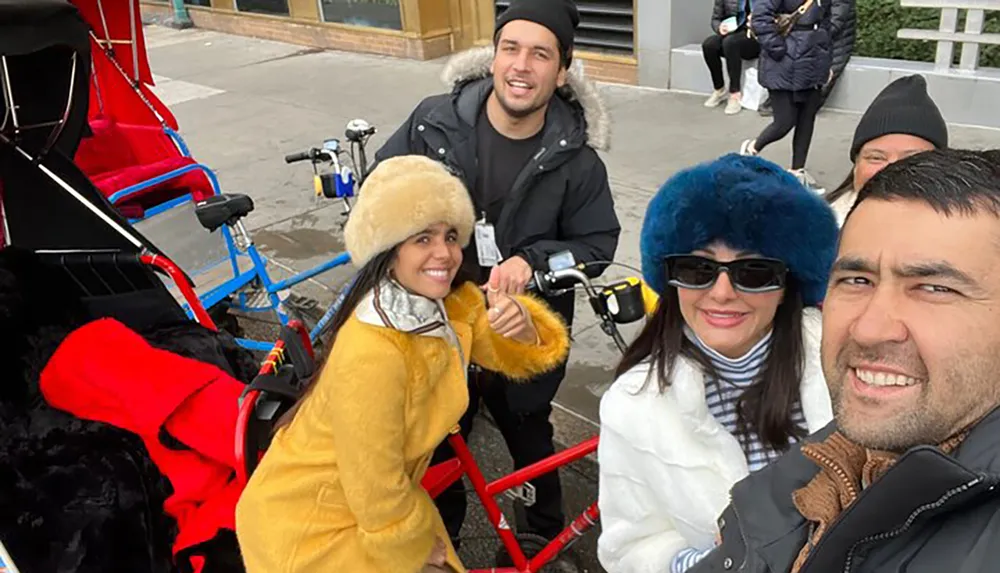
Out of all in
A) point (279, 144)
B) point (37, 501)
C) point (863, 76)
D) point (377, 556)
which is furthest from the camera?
point (279, 144)

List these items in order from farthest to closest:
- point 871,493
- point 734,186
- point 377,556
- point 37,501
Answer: point 37,501 → point 377,556 → point 734,186 → point 871,493

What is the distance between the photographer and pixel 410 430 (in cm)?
218

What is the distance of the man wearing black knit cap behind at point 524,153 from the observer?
2664 millimetres

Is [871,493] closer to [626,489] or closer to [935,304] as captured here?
[935,304]

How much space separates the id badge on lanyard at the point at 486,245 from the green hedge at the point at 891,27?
6741 millimetres

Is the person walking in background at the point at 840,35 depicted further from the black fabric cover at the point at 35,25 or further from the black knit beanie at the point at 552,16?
the black fabric cover at the point at 35,25

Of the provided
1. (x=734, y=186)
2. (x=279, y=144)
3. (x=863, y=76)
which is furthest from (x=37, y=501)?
(x=863, y=76)

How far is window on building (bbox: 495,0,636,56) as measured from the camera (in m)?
9.16

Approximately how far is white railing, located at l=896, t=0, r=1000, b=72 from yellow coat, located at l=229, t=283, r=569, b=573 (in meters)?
6.40

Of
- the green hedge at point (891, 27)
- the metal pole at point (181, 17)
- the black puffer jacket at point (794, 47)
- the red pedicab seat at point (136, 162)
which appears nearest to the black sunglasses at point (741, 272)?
the red pedicab seat at point (136, 162)

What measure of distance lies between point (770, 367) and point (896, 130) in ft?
4.55

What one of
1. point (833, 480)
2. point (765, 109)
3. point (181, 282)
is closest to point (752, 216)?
point (833, 480)

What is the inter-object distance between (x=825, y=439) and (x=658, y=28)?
314 inches

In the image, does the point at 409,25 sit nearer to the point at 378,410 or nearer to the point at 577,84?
the point at 577,84
